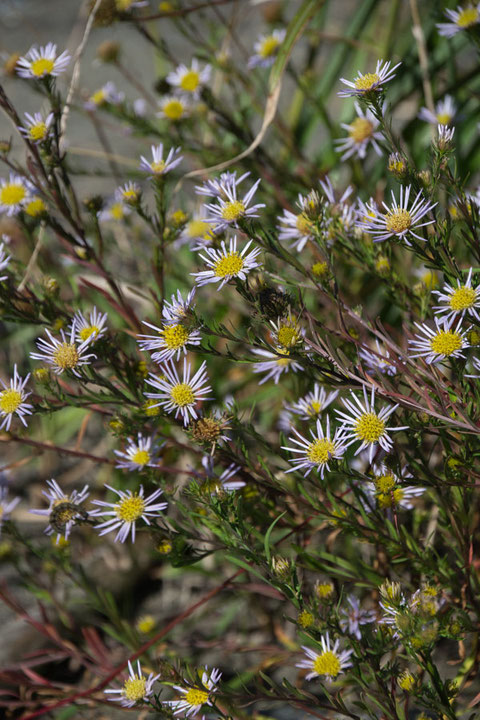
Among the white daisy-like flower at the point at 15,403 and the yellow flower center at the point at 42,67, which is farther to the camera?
the yellow flower center at the point at 42,67

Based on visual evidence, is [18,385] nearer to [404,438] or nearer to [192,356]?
[404,438]

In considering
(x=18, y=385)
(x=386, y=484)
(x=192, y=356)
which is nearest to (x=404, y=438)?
(x=386, y=484)

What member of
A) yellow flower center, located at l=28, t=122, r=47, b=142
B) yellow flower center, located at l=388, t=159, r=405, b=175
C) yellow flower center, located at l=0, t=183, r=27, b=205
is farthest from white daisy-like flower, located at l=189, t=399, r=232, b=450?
yellow flower center, located at l=0, t=183, r=27, b=205

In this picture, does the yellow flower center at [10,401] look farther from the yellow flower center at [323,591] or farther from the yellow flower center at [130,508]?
the yellow flower center at [323,591]

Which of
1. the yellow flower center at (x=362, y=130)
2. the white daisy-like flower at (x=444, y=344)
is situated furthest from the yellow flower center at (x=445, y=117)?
the white daisy-like flower at (x=444, y=344)

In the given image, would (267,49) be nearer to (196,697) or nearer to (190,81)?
(190,81)

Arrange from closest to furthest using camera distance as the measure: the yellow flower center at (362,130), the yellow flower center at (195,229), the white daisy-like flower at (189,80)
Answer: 1. the yellow flower center at (362,130)
2. the white daisy-like flower at (189,80)
3. the yellow flower center at (195,229)
